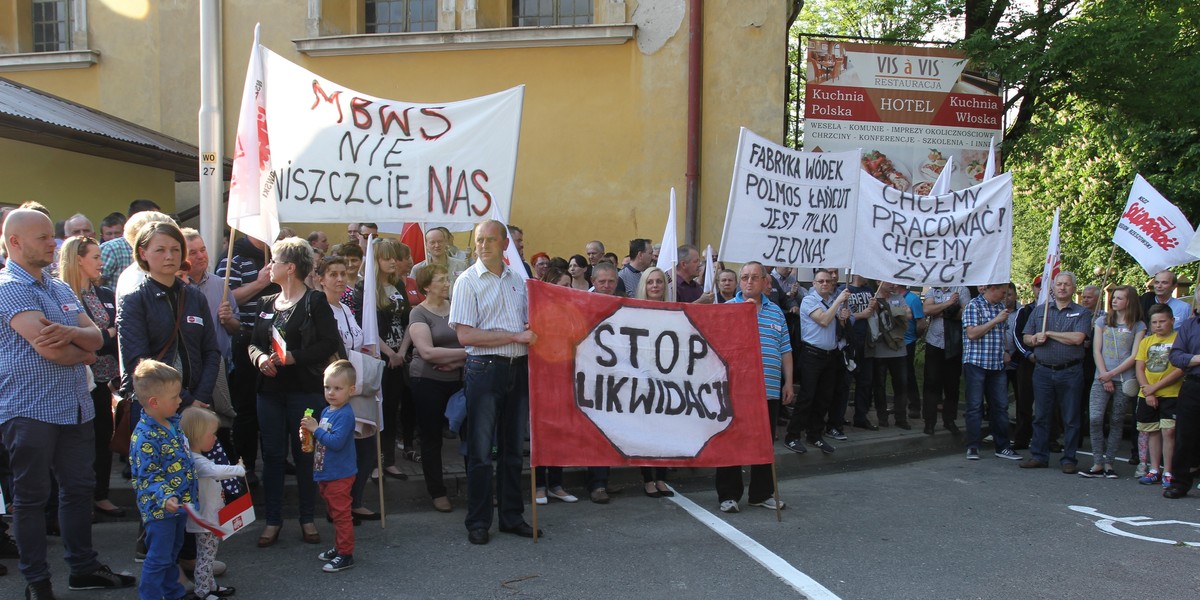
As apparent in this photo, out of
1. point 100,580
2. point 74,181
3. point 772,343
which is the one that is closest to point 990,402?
point 772,343

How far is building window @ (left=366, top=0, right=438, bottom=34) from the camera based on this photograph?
585 inches

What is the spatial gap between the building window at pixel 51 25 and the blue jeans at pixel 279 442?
12265 millimetres

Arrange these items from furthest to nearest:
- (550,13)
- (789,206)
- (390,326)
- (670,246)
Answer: (550,13) → (789,206) → (670,246) → (390,326)

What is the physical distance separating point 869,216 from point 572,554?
15.6 ft

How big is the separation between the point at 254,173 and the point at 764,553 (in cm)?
440

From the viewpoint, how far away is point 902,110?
14.3 m

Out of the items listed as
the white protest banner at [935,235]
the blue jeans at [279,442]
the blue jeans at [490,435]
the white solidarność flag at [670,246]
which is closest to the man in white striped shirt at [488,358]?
the blue jeans at [490,435]

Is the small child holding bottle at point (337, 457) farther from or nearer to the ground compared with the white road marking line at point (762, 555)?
farther from the ground

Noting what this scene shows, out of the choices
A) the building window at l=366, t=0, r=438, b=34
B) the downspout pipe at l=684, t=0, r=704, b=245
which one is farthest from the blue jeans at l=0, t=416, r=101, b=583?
the building window at l=366, t=0, r=438, b=34

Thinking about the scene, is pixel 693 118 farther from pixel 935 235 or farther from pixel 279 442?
pixel 279 442

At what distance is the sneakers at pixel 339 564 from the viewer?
5.50 metres

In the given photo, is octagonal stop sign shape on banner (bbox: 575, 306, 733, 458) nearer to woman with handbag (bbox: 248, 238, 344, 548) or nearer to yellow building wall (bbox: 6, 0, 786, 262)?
woman with handbag (bbox: 248, 238, 344, 548)

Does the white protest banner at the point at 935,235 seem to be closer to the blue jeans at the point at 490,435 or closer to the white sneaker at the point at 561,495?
the white sneaker at the point at 561,495

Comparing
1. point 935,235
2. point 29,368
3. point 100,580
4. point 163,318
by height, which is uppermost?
point 935,235
